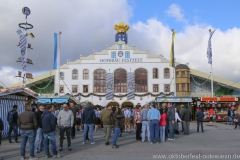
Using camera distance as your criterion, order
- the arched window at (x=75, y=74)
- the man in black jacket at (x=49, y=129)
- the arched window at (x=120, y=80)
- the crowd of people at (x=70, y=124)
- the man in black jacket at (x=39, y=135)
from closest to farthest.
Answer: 1. the crowd of people at (x=70, y=124)
2. the man in black jacket at (x=49, y=129)
3. the man in black jacket at (x=39, y=135)
4. the arched window at (x=120, y=80)
5. the arched window at (x=75, y=74)

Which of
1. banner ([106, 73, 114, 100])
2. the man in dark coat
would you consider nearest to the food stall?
banner ([106, 73, 114, 100])

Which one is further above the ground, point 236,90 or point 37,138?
point 236,90

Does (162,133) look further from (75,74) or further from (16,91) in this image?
(75,74)

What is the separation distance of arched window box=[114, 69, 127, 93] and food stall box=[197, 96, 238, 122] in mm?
16472

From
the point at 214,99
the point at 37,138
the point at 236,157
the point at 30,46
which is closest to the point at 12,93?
the point at 37,138

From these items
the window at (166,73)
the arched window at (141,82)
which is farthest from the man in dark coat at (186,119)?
the window at (166,73)

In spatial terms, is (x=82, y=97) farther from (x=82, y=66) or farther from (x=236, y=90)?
(x=236, y=90)

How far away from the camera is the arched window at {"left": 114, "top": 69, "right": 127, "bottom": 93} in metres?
48.2

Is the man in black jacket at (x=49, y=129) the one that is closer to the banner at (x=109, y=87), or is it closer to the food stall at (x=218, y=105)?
the food stall at (x=218, y=105)

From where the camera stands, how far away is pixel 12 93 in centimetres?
1512

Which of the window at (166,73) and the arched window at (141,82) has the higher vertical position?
the window at (166,73)

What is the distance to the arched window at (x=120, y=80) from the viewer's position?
158ft

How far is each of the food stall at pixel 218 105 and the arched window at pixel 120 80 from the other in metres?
16.5

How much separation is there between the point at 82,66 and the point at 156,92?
13058 millimetres
